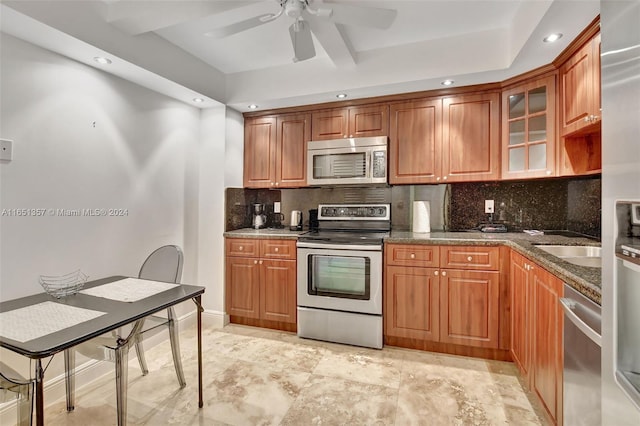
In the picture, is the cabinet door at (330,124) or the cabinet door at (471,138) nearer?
the cabinet door at (471,138)

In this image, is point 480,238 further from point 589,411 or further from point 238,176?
point 238,176

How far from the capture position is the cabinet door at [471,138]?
269 centimetres

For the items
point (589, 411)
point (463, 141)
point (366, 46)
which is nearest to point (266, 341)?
point (589, 411)

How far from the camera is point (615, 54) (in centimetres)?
81

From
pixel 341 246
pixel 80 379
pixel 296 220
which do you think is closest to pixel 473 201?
pixel 341 246

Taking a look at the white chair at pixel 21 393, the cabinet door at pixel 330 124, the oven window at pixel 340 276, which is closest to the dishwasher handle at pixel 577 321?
the oven window at pixel 340 276

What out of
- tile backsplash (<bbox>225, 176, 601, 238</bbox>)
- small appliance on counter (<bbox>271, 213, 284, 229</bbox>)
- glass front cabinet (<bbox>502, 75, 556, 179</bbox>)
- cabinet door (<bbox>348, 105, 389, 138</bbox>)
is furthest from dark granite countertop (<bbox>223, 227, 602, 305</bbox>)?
cabinet door (<bbox>348, 105, 389, 138</bbox>)

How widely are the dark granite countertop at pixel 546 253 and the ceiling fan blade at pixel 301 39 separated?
1.57 metres

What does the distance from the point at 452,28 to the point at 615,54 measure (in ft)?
6.14

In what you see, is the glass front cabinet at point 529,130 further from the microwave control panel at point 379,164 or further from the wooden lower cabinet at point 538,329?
the microwave control panel at point 379,164

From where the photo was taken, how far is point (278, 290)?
9.95 feet

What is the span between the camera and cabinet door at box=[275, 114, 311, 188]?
3248mm

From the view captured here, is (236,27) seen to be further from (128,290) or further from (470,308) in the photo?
(470,308)

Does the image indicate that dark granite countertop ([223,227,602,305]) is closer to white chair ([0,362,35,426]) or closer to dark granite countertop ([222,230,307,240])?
dark granite countertop ([222,230,307,240])
